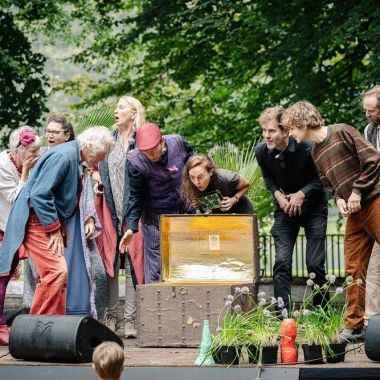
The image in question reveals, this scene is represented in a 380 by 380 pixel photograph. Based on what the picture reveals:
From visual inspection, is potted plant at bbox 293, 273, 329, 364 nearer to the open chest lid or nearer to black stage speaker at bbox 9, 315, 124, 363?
black stage speaker at bbox 9, 315, 124, 363

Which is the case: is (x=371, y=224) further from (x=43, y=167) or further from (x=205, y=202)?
(x=43, y=167)

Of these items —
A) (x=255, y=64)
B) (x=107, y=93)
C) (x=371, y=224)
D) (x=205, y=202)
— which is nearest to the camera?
(x=371, y=224)

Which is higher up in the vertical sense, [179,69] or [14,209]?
[179,69]

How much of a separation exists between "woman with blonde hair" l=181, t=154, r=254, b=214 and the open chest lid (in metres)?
0.14

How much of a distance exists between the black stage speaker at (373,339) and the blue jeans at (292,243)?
157cm

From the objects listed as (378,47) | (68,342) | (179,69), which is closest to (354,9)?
(378,47)

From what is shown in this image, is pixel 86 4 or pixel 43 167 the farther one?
pixel 86 4

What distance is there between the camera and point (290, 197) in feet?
29.2

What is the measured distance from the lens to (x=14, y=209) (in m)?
8.28

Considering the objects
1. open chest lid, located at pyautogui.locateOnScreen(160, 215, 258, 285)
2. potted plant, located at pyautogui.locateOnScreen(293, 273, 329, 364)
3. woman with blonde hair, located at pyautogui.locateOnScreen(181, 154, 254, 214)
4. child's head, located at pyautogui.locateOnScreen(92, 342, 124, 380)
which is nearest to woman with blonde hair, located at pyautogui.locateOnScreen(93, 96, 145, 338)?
open chest lid, located at pyautogui.locateOnScreen(160, 215, 258, 285)

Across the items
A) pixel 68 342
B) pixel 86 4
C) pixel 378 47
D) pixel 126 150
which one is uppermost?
pixel 86 4

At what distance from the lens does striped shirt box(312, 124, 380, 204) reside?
26.5ft

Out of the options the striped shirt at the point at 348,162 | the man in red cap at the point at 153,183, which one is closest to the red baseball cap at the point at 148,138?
the man in red cap at the point at 153,183

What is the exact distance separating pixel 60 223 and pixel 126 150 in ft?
4.17
